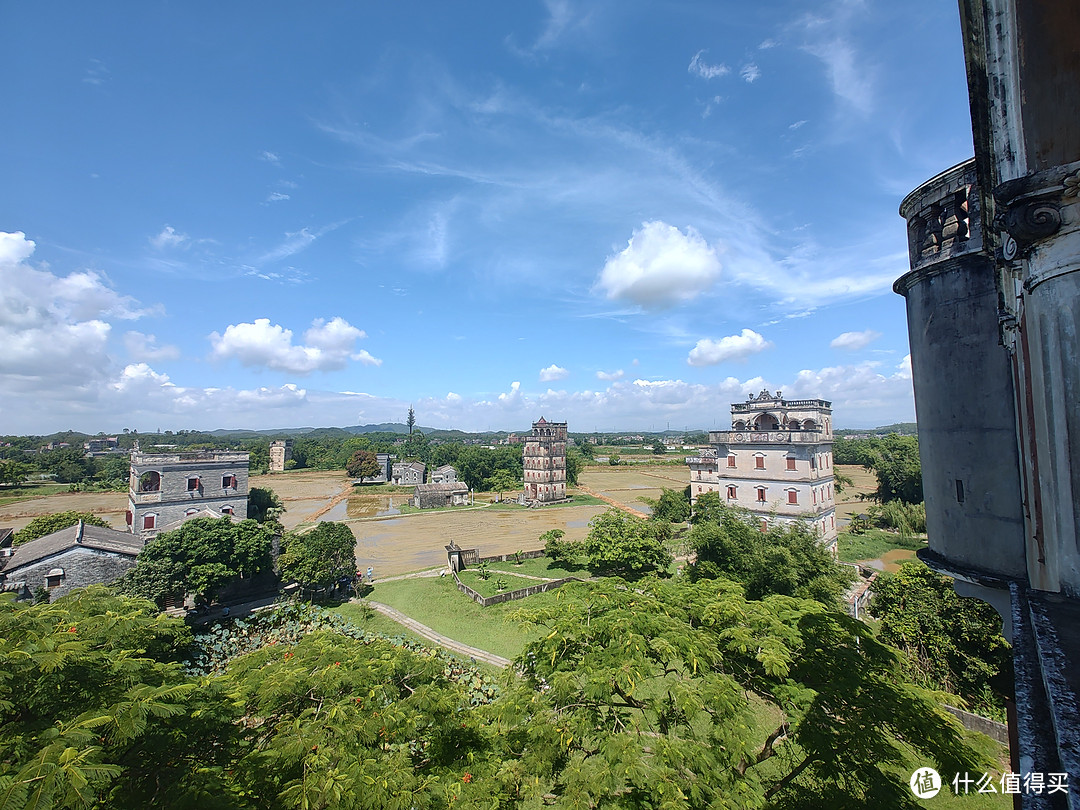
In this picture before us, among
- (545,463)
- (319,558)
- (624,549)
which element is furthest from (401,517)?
(624,549)

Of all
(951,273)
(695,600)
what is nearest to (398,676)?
(695,600)

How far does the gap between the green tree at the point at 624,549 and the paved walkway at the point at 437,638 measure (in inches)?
393

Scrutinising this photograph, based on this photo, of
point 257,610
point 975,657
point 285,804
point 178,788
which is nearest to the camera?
point 178,788

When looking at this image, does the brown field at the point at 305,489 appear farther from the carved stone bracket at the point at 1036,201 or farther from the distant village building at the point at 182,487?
the carved stone bracket at the point at 1036,201

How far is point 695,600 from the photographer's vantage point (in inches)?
426

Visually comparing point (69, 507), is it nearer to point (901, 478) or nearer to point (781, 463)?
point (781, 463)

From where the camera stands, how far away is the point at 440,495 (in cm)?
6291

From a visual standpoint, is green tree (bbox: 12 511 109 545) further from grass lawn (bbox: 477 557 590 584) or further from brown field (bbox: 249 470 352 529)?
grass lawn (bbox: 477 557 590 584)

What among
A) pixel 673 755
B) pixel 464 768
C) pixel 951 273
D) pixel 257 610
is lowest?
pixel 257 610

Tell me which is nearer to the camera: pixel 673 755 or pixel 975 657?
pixel 673 755

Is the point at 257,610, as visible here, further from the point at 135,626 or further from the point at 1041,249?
the point at 1041,249

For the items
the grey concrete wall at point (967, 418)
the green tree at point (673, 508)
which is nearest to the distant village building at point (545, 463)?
the green tree at point (673, 508)

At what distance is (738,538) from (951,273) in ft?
55.4

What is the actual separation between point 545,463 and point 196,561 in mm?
47277
